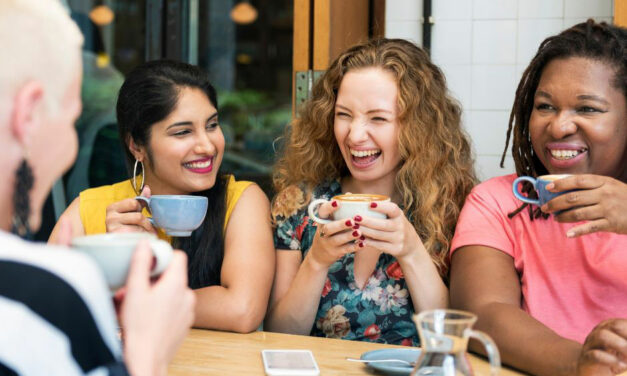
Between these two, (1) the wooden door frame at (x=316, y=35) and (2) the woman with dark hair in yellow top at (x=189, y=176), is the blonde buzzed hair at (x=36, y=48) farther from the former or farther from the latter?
(1) the wooden door frame at (x=316, y=35)

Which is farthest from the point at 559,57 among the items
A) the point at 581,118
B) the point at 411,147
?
the point at 411,147

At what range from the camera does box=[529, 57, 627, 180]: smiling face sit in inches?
68.6

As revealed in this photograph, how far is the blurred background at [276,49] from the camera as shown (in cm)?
274

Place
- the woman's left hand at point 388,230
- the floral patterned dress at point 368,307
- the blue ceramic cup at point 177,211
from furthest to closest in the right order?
the floral patterned dress at point 368,307, the blue ceramic cup at point 177,211, the woman's left hand at point 388,230

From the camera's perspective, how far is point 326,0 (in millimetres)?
2598

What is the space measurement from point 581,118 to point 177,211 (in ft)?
3.36

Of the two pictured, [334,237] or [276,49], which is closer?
[334,237]

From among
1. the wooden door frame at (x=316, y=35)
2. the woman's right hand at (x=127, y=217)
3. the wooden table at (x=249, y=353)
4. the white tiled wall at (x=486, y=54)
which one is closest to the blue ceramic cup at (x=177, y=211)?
the woman's right hand at (x=127, y=217)

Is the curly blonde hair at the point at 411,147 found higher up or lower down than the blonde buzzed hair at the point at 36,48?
lower down

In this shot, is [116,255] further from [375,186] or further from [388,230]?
[375,186]

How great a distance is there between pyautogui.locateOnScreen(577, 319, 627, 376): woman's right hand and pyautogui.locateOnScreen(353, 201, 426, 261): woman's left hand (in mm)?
514

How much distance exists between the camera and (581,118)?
1749 mm

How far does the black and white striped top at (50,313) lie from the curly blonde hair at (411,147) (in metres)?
1.37

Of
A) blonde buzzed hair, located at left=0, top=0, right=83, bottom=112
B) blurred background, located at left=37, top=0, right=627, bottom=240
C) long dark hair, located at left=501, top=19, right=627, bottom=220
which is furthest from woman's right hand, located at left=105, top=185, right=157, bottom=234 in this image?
blonde buzzed hair, located at left=0, top=0, right=83, bottom=112
